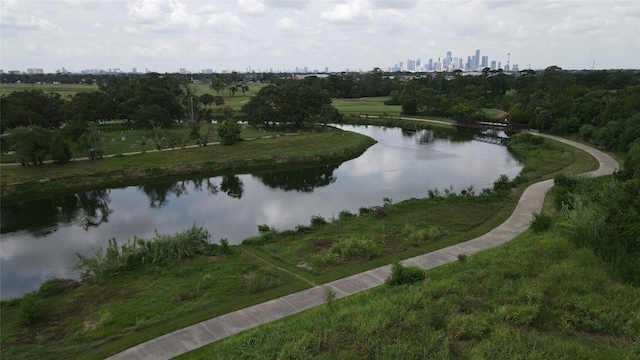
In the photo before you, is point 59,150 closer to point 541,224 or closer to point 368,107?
point 541,224

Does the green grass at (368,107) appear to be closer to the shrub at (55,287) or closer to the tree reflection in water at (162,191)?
the tree reflection in water at (162,191)

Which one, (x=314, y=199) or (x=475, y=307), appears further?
(x=314, y=199)

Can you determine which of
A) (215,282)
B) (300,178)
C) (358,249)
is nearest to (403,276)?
(358,249)

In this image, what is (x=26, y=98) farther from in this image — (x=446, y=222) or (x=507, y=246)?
(x=507, y=246)

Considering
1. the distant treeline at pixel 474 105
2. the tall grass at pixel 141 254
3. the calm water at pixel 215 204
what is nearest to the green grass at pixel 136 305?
the tall grass at pixel 141 254

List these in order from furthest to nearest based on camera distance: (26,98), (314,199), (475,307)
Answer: (26,98)
(314,199)
(475,307)

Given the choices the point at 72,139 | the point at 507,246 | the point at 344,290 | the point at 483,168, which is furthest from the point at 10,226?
the point at 483,168

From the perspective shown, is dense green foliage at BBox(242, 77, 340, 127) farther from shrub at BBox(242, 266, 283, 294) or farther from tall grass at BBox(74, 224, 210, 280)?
shrub at BBox(242, 266, 283, 294)
